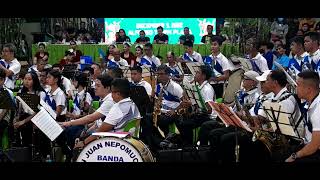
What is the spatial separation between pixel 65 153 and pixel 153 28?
12987 mm

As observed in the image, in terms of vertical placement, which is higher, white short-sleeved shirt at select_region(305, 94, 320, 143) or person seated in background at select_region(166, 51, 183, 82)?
white short-sleeved shirt at select_region(305, 94, 320, 143)

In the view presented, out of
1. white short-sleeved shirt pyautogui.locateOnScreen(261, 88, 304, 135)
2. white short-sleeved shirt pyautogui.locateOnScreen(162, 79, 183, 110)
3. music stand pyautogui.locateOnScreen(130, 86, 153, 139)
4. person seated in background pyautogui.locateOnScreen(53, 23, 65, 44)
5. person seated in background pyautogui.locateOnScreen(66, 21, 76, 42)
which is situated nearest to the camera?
white short-sleeved shirt pyautogui.locateOnScreen(261, 88, 304, 135)

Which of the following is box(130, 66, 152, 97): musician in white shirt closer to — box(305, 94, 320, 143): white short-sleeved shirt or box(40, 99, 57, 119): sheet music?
box(40, 99, 57, 119): sheet music

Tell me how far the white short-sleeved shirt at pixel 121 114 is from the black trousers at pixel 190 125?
195 cm

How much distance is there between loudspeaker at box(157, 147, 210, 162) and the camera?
332 inches

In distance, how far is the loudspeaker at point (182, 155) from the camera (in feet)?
27.7

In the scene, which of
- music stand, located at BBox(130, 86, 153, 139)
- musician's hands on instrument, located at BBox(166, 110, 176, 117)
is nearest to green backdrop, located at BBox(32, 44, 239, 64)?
musician's hands on instrument, located at BBox(166, 110, 176, 117)

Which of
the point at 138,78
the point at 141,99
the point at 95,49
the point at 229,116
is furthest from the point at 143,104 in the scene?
the point at 95,49

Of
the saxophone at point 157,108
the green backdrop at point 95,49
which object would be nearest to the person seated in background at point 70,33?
the green backdrop at point 95,49

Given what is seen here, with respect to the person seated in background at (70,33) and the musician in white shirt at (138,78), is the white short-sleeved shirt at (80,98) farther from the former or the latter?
the person seated in background at (70,33)

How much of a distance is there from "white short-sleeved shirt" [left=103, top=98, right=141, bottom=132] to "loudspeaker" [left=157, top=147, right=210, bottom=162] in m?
0.76

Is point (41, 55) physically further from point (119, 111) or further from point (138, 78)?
point (119, 111)
